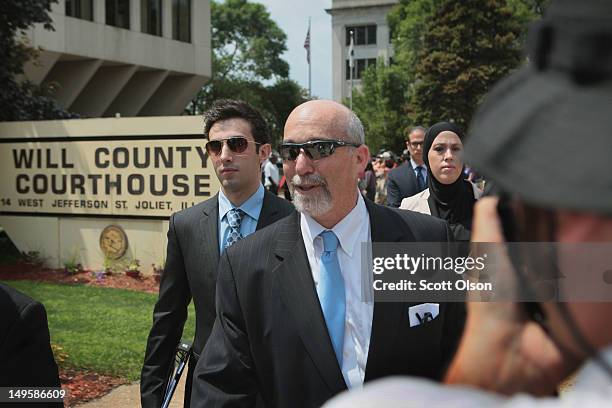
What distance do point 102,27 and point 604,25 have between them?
31.9 meters

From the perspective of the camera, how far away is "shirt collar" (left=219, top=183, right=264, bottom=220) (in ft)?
14.4

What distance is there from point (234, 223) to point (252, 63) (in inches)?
2132

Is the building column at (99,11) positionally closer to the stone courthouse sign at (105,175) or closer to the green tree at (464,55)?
the green tree at (464,55)

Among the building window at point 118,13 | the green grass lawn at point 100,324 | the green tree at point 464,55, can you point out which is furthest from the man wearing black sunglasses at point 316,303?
the green tree at point 464,55

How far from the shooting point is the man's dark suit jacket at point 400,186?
25.4ft

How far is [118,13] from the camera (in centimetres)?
3181

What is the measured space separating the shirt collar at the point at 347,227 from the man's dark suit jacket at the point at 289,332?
5 cm

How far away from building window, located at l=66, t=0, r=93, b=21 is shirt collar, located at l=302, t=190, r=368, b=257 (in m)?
28.8

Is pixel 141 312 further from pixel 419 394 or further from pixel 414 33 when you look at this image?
pixel 414 33

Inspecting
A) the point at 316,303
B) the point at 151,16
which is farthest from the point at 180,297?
the point at 151,16

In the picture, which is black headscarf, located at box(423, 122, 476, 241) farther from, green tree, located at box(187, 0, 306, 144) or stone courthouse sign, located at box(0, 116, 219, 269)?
green tree, located at box(187, 0, 306, 144)

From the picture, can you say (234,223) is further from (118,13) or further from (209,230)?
(118,13)

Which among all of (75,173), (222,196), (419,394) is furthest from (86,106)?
(419,394)

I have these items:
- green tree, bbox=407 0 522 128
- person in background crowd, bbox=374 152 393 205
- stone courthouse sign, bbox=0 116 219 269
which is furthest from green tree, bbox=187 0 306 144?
stone courthouse sign, bbox=0 116 219 269
